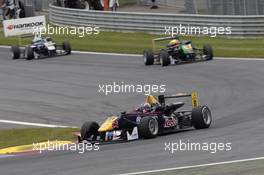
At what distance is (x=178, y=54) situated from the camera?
27688 mm

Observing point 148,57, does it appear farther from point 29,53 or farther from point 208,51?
point 29,53

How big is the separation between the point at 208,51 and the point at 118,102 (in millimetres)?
7082

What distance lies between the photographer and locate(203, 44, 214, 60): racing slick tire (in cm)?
2741

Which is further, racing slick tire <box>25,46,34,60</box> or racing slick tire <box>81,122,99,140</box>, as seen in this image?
racing slick tire <box>25,46,34,60</box>

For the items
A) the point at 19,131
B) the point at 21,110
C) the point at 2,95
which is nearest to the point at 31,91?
the point at 2,95

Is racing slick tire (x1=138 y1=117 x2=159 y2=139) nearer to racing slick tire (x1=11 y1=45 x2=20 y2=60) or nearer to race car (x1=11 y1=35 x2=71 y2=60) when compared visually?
race car (x1=11 y1=35 x2=71 y2=60)

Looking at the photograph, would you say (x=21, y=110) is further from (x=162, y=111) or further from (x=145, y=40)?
(x=145, y=40)

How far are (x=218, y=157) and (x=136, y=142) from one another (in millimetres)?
3220

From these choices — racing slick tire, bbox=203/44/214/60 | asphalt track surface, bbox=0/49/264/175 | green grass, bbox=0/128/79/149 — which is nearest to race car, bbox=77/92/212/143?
asphalt track surface, bbox=0/49/264/175

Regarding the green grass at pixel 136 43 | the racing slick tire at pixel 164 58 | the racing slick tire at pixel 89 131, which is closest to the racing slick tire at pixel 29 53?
the green grass at pixel 136 43

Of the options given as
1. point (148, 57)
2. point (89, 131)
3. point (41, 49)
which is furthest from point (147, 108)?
point (41, 49)

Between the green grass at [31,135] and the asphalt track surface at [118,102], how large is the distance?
124 centimetres

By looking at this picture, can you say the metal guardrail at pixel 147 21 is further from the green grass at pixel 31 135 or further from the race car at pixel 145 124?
the race car at pixel 145 124

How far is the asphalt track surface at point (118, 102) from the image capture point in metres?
12.5
